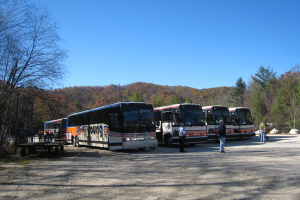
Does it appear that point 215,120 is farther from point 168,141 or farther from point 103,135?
point 103,135

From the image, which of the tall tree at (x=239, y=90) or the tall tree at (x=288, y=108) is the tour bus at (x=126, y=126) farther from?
the tall tree at (x=239, y=90)

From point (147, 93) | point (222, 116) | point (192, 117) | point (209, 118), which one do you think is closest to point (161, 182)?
point (192, 117)

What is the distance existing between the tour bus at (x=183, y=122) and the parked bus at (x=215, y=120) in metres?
2.95

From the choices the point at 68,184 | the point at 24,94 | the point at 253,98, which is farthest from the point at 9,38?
the point at 253,98

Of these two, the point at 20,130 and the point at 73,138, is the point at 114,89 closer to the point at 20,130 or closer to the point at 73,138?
the point at 73,138

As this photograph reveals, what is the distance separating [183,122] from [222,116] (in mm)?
5924

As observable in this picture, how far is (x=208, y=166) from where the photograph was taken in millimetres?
9406

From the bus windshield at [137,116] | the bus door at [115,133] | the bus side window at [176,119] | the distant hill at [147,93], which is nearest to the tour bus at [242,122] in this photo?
the bus side window at [176,119]

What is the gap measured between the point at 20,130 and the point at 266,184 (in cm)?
1410

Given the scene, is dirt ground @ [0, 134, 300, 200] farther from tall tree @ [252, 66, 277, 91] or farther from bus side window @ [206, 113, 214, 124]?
tall tree @ [252, 66, 277, 91]

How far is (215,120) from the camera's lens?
21.8 metres

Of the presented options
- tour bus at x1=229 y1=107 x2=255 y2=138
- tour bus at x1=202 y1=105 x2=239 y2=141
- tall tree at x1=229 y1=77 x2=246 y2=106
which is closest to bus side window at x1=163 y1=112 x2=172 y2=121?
tour bus at x1=202 y1=105 x2=239 y2=141

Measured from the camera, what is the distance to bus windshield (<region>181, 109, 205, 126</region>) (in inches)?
707

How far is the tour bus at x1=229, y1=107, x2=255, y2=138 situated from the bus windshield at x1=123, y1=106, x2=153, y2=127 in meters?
10.2
